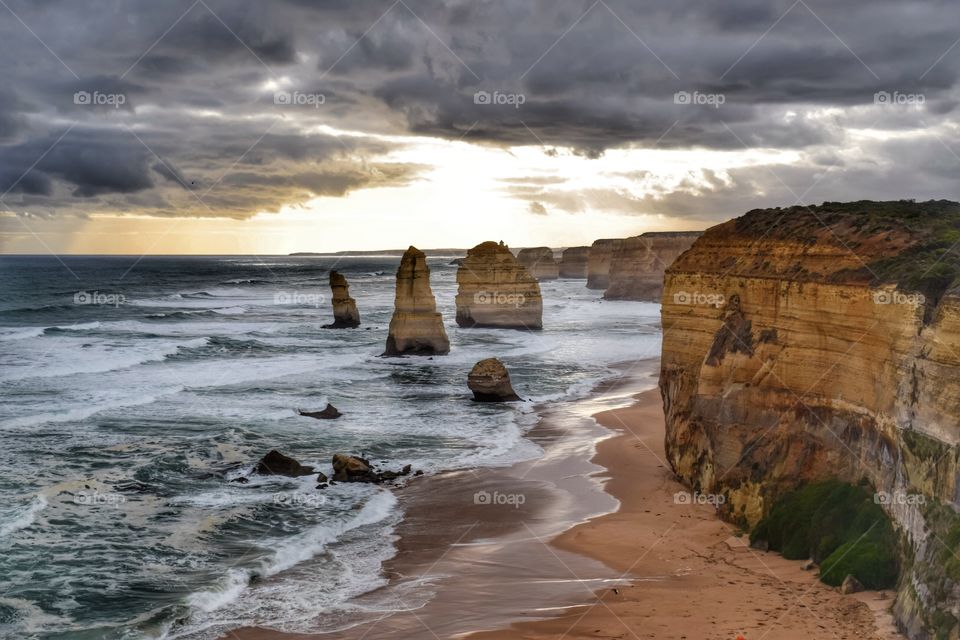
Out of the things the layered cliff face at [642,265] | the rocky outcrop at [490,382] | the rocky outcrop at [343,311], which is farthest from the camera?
the layered cliff face at [642,265]

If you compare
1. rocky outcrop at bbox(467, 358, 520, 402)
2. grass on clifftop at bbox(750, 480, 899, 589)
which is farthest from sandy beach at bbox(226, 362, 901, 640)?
rocky outcrop at bbox(467, 358, 520, 402)

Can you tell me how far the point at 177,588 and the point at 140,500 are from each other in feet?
22.3

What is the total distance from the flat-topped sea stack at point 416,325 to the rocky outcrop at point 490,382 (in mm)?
13208

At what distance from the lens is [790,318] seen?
63.0ft

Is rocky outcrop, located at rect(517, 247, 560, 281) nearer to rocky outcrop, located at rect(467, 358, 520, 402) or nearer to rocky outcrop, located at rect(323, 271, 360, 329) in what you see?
rocky outcrop, located at rect(323, 271, 360, 329)

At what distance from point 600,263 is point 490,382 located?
93.3m

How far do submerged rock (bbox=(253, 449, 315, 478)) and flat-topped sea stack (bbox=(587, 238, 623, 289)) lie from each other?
105m

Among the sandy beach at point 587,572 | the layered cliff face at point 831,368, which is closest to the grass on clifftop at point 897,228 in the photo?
the layered cliff face at point 831,368

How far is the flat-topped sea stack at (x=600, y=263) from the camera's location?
422ft

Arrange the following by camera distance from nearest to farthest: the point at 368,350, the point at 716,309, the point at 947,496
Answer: the point at 947,496
the point at 716,309
the point at 368,350

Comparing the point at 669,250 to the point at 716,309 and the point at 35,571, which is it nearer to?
the point at 716,309

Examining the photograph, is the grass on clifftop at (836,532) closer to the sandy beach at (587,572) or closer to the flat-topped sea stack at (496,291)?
the sandy beach at (587,572)

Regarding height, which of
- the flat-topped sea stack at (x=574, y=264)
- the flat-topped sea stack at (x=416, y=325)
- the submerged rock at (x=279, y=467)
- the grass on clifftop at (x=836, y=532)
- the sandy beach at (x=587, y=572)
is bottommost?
the sandy beach at (x=587, y=572)

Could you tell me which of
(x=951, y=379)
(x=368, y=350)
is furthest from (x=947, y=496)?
(x=368, y=350)
